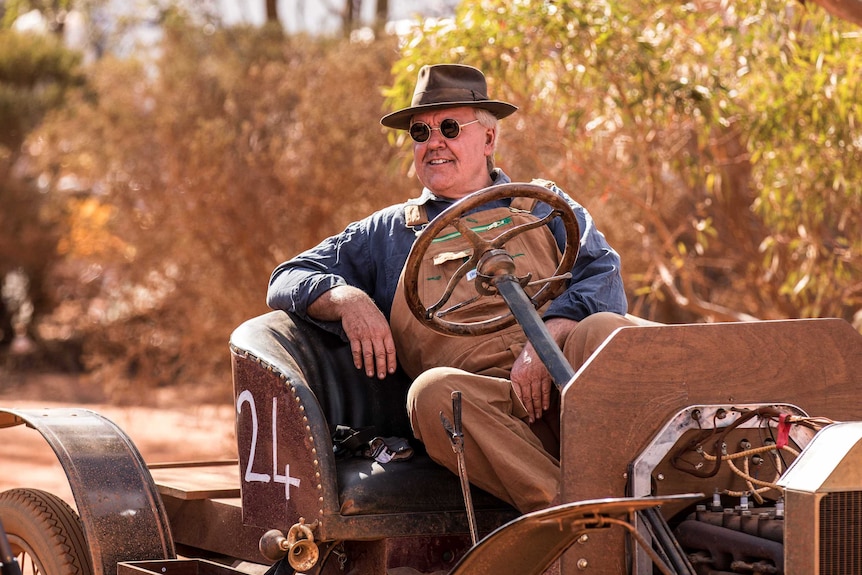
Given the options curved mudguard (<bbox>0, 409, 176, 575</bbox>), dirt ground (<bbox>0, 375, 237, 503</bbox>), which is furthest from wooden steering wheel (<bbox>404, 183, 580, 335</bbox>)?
dirt ground (<bbox>0, 375, 237, 503</bbox>)

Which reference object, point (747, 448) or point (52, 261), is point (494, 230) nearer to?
point (747, 448)

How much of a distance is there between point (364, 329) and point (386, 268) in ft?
1.38

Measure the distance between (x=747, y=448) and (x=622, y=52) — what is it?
4328 millimetres

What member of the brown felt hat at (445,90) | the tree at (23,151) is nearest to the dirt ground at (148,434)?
the tree at (23,151)

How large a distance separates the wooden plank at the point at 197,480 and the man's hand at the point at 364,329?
723mm

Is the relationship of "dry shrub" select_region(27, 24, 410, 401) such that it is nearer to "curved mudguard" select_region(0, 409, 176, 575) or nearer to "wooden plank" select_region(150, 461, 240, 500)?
"wooden plank" select_region(150, 461, 240, 500)

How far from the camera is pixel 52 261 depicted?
1523cm

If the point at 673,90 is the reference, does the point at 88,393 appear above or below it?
below

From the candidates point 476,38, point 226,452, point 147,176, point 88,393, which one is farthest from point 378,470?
point 88,393

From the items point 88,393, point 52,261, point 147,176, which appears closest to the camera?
point 147,176

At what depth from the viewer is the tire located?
3633mm

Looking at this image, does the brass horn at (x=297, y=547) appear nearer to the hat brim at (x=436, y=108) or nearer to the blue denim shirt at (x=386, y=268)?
the blue denim shirt at (x=386, y=268)

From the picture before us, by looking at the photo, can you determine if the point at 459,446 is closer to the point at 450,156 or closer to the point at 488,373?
the point at 488,373

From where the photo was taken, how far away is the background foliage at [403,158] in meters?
6.69
